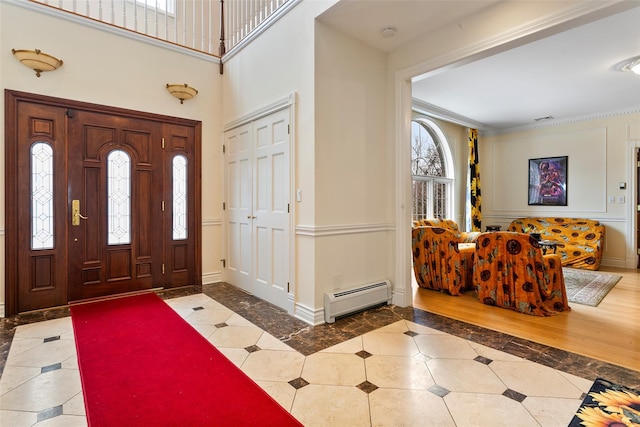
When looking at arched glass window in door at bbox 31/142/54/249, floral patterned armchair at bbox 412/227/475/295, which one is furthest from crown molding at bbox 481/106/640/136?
arched glass window in door at bbox 31/142/54/249

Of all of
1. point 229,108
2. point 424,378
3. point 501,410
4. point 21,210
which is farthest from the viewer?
point 229,108

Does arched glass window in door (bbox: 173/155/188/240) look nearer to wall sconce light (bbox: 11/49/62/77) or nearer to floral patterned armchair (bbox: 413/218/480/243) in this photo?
wall sconce light (bbox: 11/49/62/77)

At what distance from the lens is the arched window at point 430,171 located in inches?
258

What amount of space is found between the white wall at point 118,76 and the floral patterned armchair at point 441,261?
282 cm

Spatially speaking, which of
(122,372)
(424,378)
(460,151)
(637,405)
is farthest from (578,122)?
(122,372)

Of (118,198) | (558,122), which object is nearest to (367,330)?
(118,198)

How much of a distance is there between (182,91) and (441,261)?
394cm

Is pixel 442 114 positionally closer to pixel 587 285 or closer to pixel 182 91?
pixel 587 285

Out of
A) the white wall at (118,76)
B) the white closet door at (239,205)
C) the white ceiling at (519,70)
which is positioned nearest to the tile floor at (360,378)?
the white closet door at (239,205)

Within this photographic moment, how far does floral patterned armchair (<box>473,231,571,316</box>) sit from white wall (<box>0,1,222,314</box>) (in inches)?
138

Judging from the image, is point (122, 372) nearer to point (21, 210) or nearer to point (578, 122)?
→ point (21, 210)

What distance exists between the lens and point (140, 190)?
4035 mm

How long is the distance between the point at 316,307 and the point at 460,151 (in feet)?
19.1

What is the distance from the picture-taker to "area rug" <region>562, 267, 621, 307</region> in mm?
Answer: 3886
